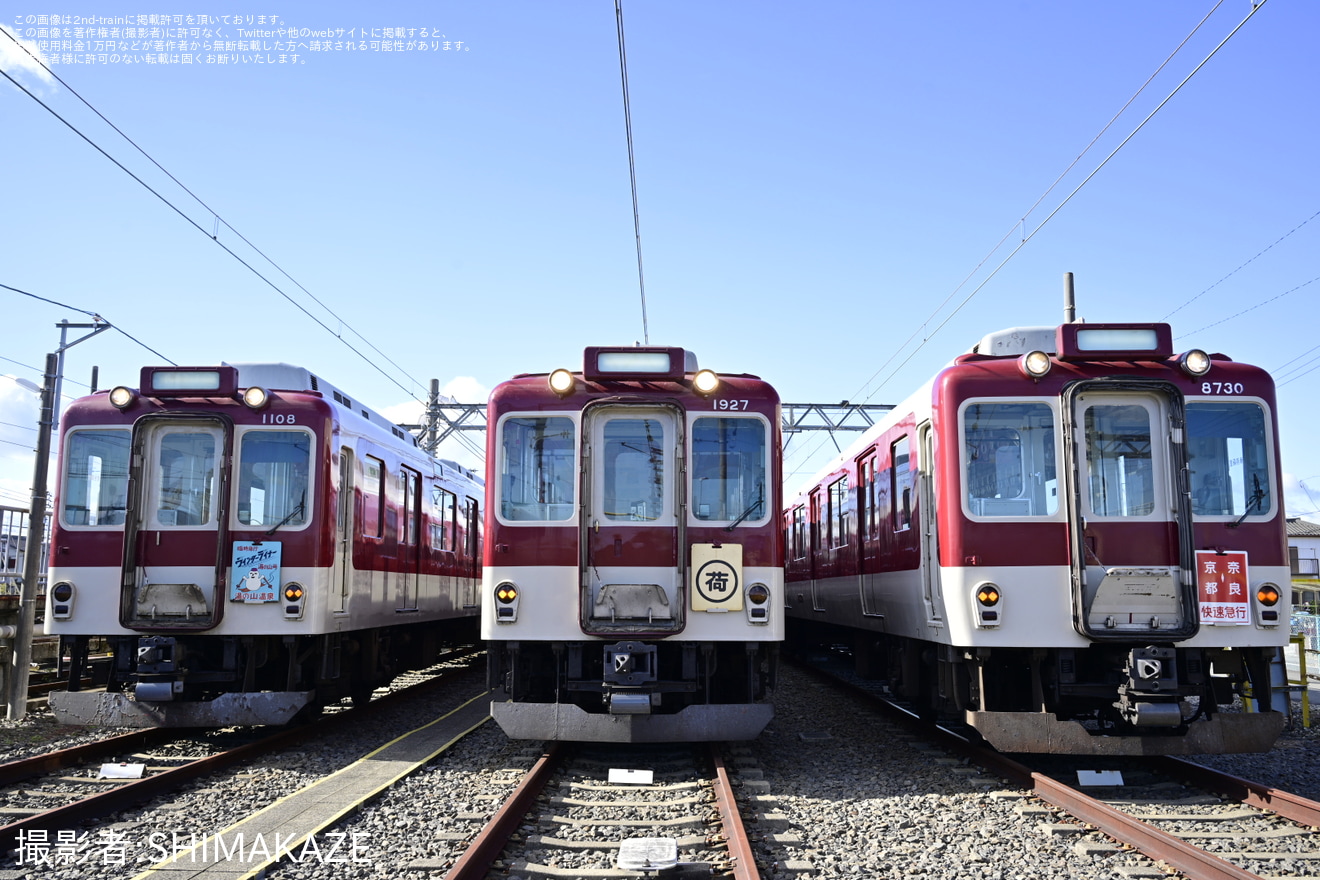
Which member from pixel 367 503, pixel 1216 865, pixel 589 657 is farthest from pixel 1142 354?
pixel 367 503

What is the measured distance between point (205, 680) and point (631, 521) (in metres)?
4.13

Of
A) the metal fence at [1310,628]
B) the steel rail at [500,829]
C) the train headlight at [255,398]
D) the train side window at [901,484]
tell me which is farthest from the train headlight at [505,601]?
the metal fence at [1310,628]

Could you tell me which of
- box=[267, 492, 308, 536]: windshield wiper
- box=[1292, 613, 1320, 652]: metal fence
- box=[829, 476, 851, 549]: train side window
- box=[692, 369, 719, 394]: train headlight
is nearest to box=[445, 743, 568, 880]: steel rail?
box=[692, 369, 719, 394]: train headlight

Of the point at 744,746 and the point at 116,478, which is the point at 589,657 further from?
the point at 116,478

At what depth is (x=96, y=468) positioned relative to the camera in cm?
955

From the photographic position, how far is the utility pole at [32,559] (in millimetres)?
10609

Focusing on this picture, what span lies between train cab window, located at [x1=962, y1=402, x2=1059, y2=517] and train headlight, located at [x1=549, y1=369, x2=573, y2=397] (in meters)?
3.07

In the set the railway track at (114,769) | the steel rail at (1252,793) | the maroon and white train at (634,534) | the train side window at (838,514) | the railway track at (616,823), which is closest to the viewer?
the railway track at (616,823)

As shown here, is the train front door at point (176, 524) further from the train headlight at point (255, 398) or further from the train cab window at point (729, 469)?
the train cab window at point (729, 469)

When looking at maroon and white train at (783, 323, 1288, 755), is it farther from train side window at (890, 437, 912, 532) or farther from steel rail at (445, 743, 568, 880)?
steel rail at (445, 743, 568, 880)

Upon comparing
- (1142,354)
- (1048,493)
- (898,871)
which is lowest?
(898,871)

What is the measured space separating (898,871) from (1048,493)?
339 cm

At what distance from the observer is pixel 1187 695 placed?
7625mm

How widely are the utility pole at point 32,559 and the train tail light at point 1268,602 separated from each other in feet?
36.0
